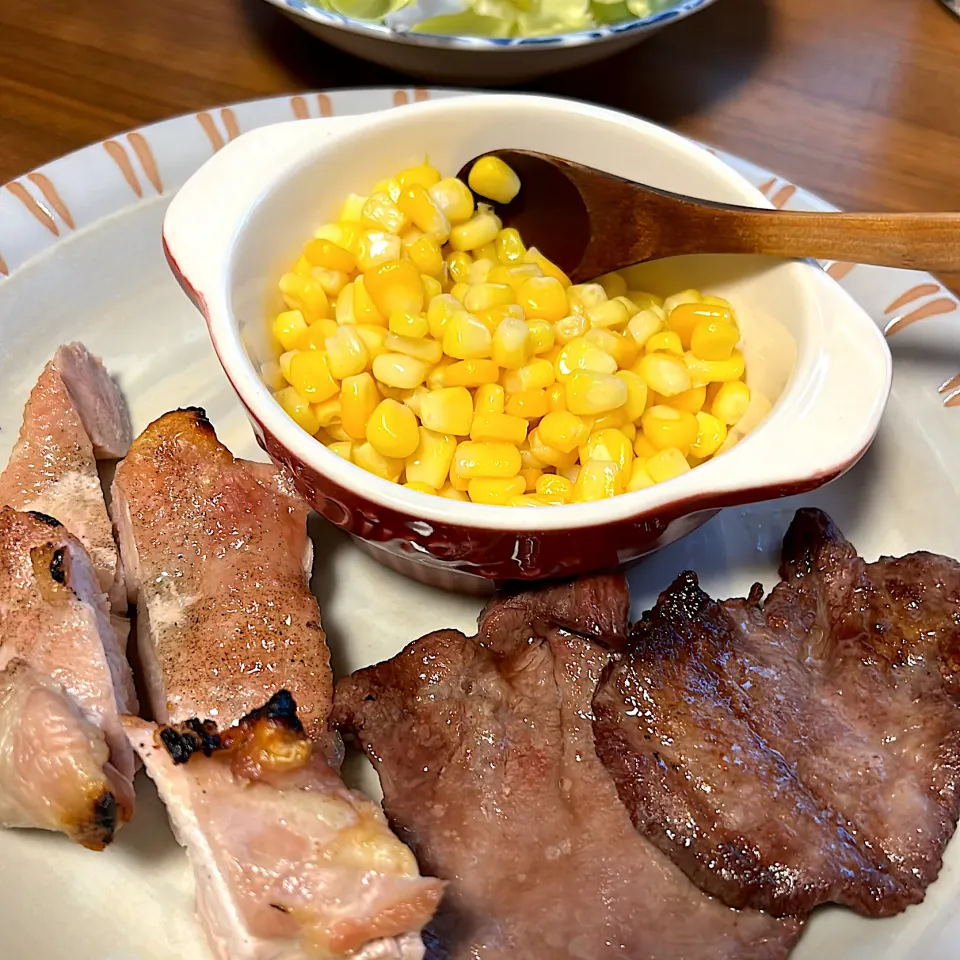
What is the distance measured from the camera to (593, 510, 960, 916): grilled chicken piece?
1.38 metres

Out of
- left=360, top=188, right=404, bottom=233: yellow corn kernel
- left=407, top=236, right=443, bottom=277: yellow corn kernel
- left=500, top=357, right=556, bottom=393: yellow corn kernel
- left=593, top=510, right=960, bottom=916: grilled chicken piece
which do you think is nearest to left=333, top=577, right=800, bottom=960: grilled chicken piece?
left=593, top=510, right=960, bottom=916: grilled chicken piece

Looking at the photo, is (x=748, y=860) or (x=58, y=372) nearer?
(x=748, y=860)

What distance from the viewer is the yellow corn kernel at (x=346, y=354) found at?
1717 mm

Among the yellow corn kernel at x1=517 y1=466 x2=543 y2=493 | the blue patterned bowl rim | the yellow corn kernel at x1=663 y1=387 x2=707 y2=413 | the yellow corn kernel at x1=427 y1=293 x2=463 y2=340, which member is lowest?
the yellow corn kernel at x1=517 y1=466 x2=543 y2=493

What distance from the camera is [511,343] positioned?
66.6 inches

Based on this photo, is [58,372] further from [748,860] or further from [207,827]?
[748,860]

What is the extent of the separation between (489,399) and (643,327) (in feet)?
1.25

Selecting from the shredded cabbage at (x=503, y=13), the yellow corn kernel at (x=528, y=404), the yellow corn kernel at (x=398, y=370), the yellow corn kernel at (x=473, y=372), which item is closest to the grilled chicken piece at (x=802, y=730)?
the yellow corn kernel at (x=528, y=404)

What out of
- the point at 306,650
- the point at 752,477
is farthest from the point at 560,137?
the point at 306,650

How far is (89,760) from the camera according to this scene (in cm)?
131

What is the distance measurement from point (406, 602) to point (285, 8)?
167 centimetres

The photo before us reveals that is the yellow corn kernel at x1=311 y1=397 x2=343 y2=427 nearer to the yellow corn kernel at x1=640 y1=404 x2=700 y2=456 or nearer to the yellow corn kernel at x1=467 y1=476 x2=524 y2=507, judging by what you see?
the yellow corn kernel at x1=467 y1=476 x2=524 y2=507

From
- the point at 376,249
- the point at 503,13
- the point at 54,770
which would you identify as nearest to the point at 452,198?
the point at 376,249

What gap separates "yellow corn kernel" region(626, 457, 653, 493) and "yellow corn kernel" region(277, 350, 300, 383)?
695 millimetres
